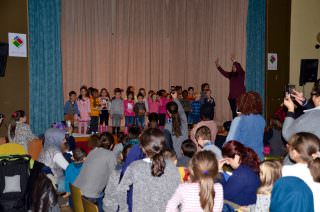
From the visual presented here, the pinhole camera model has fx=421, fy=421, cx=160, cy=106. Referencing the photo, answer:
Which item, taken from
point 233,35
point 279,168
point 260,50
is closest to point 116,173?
point 279,168

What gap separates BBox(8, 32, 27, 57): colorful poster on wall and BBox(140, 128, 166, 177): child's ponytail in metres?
6.86

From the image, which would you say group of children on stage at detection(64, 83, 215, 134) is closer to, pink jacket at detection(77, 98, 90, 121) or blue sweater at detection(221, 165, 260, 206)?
pink jacket at detection(77, 98, 90, 121)

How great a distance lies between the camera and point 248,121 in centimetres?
426

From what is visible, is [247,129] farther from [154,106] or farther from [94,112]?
[154,106]

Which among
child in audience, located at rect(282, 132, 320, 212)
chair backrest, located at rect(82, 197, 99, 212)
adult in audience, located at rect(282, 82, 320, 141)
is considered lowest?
chair backrest, located at rect(82, 197, 99, 212)

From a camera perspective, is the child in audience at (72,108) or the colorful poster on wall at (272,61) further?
the colorful poster on wall at (272,61)

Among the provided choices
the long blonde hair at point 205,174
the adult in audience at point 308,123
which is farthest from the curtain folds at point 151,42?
the long blonde hair at point 205,174

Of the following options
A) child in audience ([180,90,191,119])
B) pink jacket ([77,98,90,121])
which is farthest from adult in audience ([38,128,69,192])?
child in audience ([180,90,191,119])

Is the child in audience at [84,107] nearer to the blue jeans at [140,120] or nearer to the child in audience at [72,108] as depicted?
the child in audience at [72,108]

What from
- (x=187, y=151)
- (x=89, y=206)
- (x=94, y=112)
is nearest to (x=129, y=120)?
(x=94, y=112)

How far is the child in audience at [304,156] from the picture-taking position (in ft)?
9.59

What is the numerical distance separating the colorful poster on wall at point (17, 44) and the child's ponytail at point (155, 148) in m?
6.86

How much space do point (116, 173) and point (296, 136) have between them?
5.31ft

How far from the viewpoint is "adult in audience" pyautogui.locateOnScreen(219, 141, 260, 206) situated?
333 centimetres
